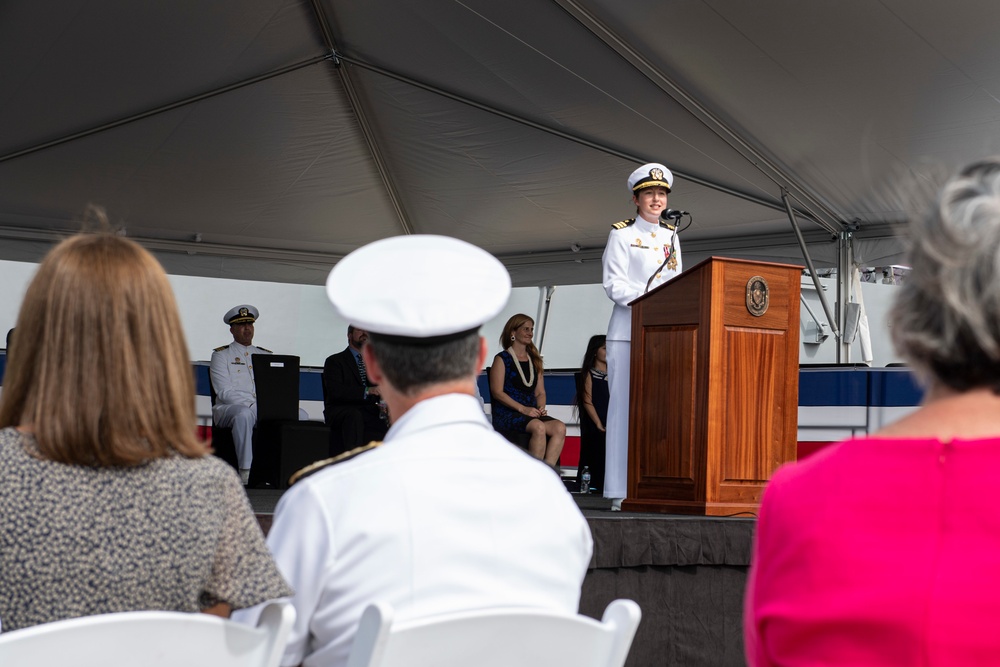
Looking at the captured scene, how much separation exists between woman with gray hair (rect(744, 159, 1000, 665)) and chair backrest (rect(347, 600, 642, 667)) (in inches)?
15.5

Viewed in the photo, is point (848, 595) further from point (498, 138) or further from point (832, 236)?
point (498, 138)

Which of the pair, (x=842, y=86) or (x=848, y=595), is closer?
(x=848, y=595)

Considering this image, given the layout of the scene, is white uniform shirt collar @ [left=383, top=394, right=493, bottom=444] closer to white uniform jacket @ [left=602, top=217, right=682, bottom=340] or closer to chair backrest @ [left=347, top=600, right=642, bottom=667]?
chair backrest @ [left=347, top=600, right=642, bottom=667]

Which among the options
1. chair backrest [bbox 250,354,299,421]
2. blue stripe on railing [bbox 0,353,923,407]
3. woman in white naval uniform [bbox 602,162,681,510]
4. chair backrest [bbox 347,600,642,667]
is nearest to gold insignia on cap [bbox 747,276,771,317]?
woman in white naval uniform [bbox 602,162,681,510]

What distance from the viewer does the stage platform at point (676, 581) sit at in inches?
152

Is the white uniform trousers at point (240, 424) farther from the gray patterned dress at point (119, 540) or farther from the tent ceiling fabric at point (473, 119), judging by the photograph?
the gray patterned dress at point (119, 540)

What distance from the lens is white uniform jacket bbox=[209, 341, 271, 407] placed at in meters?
8.25

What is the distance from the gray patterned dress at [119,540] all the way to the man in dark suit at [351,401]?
5.83 meters

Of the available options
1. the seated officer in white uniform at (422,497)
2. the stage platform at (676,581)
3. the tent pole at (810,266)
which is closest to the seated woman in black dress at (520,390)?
the tent pole at (810,266)

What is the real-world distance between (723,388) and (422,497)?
121 inches

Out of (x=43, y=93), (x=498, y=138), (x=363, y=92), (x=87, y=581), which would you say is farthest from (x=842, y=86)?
(x=87, y=581)

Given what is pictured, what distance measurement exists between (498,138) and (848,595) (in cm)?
800

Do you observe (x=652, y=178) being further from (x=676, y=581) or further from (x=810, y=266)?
(x=810, y=266)

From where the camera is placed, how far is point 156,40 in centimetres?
768
